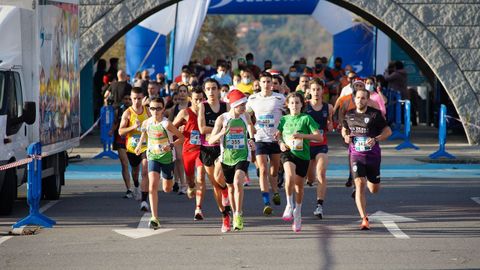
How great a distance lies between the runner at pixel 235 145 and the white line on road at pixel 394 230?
1746 millimetres

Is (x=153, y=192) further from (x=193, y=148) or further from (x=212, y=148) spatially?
(x=193, y=148)

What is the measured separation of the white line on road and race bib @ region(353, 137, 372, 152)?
963mm

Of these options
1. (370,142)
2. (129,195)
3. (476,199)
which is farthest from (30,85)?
(476,199)

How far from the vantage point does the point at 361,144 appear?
14266mm

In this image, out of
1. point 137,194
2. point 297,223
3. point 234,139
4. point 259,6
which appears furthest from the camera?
point 259,6

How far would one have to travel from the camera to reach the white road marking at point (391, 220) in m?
13.6

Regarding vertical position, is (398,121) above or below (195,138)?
below

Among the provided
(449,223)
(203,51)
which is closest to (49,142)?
(449,223)

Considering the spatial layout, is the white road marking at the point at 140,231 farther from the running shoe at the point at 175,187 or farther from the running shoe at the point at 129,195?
the running shoe at the point at 175,187

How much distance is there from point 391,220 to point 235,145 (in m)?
2.33

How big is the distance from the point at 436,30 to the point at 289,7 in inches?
396

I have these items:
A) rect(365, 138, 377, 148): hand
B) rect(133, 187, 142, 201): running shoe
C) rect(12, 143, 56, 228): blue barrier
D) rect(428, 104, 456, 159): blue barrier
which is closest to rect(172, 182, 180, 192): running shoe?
rect(133, 187, 142, 201): running shoe

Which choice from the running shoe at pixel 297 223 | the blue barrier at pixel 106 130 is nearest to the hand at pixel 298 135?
the running shoe at pixel 297 223

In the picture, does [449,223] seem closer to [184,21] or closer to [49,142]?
[49,142]
